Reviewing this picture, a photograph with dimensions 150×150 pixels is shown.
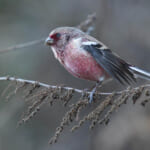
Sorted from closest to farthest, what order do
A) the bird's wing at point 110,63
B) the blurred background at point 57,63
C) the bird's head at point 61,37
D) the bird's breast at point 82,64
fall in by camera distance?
the bird's wing at point 110,63 < the bird's breast at point 82,64 < the bird's head at point 61,37 < the blurred background at point 57,63

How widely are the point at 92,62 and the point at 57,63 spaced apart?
4972 mm

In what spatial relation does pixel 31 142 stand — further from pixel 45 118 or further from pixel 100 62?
pixel 100 62

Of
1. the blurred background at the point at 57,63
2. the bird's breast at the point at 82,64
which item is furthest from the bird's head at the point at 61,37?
the blurred background at the point at 57,63

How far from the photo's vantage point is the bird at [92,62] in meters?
6.46

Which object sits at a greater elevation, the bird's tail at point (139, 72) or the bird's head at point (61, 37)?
the bird's head at point (61, 37)

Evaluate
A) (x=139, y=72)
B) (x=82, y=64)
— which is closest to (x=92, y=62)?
(x=82, y=64)

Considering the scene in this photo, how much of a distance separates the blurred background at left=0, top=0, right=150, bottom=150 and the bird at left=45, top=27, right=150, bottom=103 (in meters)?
2.82

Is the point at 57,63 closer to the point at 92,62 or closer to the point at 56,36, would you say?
the point at 56,36

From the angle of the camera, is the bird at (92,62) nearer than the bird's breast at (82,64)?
Yes

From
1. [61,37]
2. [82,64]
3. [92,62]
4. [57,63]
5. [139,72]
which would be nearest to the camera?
[139,72]

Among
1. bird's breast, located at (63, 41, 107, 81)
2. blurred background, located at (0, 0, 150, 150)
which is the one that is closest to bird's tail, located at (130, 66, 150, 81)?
bird's breast, located at (63, 41, 107, 81)

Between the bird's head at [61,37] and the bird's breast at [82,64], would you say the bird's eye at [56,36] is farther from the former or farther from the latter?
the bird's breast at [82,64]

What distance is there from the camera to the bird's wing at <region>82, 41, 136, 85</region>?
20.9ft

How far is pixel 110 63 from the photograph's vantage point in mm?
6656
